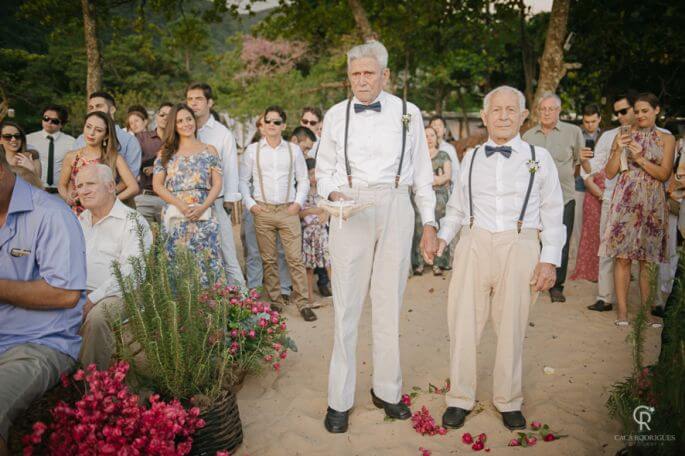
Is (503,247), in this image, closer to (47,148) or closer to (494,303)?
(494,303)

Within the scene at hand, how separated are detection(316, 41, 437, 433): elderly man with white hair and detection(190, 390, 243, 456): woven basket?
2.27ft

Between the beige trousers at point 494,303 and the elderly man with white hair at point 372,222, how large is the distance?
1.02ft

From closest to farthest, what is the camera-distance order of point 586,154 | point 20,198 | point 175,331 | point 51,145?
point 20,198
point 175,331
point 586,154
point 51,145

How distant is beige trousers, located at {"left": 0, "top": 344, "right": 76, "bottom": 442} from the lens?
2.43 meters

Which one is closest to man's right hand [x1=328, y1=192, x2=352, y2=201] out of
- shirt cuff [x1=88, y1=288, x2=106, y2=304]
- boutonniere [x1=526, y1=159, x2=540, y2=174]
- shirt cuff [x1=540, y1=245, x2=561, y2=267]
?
boutonniere [x1=526, y1=159, x2=540, y2=174]

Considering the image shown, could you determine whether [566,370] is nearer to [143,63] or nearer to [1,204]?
[1,204]

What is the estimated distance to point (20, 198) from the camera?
2768 mm

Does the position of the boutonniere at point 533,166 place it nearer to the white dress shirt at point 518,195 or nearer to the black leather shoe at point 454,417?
the white dress shirt at point 518,195

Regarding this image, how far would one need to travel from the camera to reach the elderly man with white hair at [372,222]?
11.5ft

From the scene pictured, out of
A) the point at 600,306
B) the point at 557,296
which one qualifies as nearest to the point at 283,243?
the point at 557,296

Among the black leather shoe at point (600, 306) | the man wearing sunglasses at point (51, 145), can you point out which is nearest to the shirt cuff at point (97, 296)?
the man wearing sunglasses at point (51, 145)

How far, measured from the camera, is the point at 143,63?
2850 cm

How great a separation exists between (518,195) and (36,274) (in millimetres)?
2976

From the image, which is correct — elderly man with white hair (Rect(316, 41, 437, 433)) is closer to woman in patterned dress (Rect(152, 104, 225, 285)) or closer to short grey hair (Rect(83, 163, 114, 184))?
short grey hair (Rect(83, 163, 114, 184))
